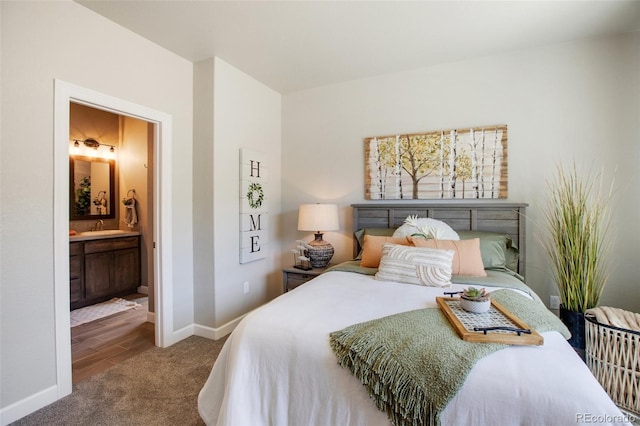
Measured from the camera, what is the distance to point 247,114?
11.0 ft

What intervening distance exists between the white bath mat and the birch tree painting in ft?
10.9

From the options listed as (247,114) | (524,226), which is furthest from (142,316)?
(524,226)

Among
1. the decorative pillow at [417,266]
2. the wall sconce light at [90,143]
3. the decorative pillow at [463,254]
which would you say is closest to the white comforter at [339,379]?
the decorative pillow at [417,266]

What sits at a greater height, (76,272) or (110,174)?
(110,174)

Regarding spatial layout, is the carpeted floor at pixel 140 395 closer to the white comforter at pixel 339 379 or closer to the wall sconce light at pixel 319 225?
the white comforter at pixel 339 379

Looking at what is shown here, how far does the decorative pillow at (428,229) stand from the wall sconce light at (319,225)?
2.56ft

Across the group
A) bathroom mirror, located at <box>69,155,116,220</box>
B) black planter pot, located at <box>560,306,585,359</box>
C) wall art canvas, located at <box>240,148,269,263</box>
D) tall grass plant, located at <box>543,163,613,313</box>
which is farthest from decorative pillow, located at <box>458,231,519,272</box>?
bathroom mirror, located at <box>69,155,116,220</box>

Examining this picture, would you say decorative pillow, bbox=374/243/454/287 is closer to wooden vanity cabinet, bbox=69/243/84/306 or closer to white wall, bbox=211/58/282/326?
white wall, bbox=211/58/282/326

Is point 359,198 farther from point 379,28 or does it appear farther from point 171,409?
point 171,409

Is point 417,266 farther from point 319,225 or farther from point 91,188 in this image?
point 91,188

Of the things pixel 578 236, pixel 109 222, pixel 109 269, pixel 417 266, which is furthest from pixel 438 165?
pixel 109 222

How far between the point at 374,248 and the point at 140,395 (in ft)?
6.45

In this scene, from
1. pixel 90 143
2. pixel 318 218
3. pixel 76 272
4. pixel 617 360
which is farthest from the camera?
pixel 90 143

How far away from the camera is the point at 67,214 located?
6.88 feet
